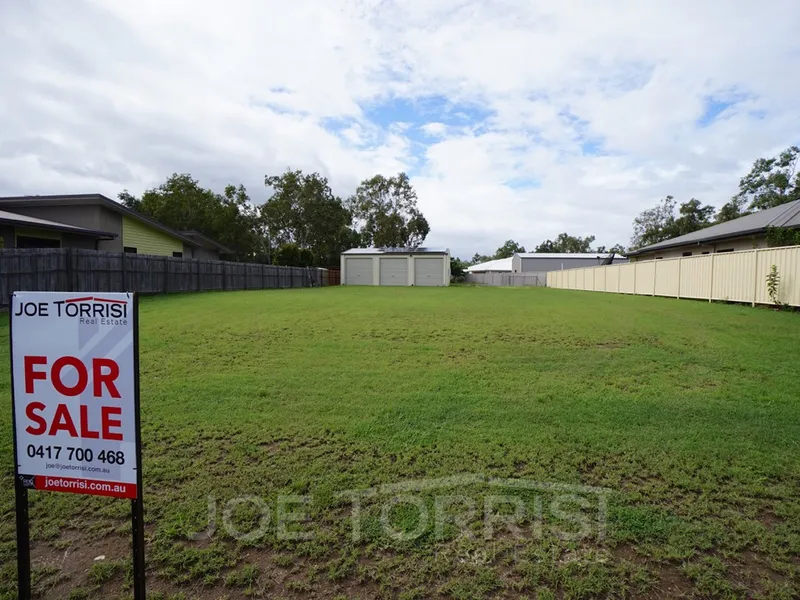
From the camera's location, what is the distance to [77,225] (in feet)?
64.4

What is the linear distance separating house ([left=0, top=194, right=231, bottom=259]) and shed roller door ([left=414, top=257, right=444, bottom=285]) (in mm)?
19748

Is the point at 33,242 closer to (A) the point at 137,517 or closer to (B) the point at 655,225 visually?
(A) the point at 137,517

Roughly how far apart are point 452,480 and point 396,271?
35.7 m

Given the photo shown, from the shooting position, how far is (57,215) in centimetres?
1975

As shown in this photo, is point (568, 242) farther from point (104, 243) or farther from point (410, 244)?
point (104, 243)

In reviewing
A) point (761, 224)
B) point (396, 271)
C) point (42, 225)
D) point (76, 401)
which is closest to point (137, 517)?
point (76, 401)

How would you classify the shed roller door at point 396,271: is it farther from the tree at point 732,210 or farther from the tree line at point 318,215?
the tree at point 732,210

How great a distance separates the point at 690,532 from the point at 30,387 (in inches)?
138

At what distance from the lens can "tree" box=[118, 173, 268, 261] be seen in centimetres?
4375

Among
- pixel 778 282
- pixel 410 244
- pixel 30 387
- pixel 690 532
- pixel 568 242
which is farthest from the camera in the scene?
pixel 568 242

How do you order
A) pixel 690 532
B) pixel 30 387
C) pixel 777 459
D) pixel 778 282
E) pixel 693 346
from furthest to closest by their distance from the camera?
pixel 778 282 → pixel 693 346 → pixel 777 459 → pixel 690 532 → pixel 30 387

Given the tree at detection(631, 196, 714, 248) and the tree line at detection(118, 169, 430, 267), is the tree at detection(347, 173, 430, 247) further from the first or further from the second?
the tree at detection(631, 196, 714, 248)

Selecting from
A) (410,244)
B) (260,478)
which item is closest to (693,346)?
(260,478)

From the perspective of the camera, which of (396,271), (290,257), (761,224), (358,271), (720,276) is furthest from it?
(358,271)
